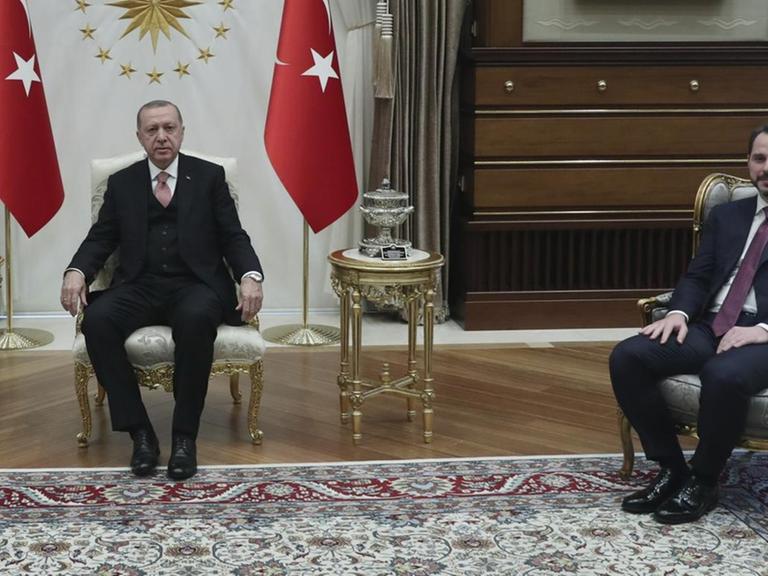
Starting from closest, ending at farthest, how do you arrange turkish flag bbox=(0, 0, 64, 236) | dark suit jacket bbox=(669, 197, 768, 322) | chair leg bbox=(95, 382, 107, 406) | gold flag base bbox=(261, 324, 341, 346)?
1. dark suit jacket bbox=(669, 197, 768, 322)
2. chair leg bbox=(95, 382, 107, 406)
3. turkish flag bbox=(0, 0, 64, 236)
4. gold flag base bbox=(261, 324, 341, 346)

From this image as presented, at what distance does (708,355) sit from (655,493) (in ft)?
1.55

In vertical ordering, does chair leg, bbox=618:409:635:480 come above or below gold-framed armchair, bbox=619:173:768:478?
below

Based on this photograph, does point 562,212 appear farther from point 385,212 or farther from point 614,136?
point 385,212

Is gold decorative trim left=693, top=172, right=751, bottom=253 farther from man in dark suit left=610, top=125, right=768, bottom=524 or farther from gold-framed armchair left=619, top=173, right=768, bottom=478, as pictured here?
man in dark suit left=610, top=125, right=768, bottom=524

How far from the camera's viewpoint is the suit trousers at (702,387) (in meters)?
3.66

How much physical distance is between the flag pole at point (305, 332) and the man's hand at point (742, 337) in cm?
272

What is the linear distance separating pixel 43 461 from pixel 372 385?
1.29m

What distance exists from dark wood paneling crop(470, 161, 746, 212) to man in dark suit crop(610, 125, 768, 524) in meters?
2.25

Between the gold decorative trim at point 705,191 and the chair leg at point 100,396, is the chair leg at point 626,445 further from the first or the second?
the chair leg at point 100,396

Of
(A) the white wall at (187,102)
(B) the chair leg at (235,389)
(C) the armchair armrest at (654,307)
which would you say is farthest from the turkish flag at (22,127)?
(C) the armchair armrest at (654,307)

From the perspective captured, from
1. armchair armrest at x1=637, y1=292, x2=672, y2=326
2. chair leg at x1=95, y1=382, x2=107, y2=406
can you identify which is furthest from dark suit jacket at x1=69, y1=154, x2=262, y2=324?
armchair armrest at x1=637, y1=292, x2=672, y2=326

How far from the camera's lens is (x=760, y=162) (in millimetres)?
3969

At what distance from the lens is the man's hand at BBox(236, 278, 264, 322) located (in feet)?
14.5

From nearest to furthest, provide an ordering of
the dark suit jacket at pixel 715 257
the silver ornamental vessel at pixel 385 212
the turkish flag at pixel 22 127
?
the dark suit jacket at pixel 715 257, the silver ornamental vessel at pixel 385 212, the turkish flag at pixel 22 127
